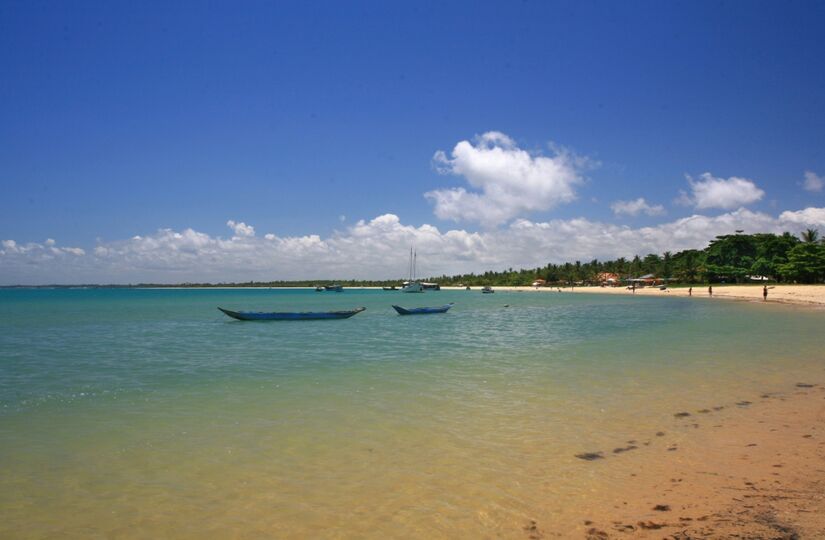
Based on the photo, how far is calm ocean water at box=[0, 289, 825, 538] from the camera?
5.45 m

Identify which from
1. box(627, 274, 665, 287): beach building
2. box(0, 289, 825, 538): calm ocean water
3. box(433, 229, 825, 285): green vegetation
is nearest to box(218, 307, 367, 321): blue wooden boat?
box(0, 289, 825, 538): calm ocean water

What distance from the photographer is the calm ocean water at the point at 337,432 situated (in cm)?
545

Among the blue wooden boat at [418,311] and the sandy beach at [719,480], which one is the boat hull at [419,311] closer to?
the blue wooden boat at [418,311]

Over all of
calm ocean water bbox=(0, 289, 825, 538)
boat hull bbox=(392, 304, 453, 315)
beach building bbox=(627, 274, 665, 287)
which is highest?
beach building bbox=(627, 274, 665, 287)

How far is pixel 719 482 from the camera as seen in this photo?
602cm

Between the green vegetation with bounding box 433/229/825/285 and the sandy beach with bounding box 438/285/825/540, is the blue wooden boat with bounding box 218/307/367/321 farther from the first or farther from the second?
the green vegetation with bounding box 433/229/825/285

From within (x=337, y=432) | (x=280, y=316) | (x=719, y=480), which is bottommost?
(x=280, y=316)

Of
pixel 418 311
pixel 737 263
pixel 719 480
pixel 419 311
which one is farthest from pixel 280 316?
pixel 737 263

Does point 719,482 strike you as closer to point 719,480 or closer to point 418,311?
point 719,480

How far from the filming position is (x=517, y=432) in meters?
8.24

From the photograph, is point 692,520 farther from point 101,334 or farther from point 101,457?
point 101,334

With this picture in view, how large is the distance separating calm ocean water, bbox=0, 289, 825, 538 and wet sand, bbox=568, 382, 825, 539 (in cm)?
39

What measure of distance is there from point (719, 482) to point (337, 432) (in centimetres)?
565

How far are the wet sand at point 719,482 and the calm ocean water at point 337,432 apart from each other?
39cm
